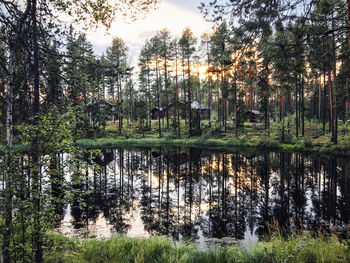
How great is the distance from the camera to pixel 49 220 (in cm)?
381

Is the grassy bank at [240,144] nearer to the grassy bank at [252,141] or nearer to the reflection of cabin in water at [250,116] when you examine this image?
Answer: the grassy bank at [252,141]

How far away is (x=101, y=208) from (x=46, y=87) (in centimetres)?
653

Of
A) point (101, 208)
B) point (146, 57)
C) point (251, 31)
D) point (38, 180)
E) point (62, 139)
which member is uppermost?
point (146, 57)

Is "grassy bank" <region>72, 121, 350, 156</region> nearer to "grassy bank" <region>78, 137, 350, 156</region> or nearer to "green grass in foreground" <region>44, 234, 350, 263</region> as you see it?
"grassy bank" <region>78, 137, 350, 156</region>

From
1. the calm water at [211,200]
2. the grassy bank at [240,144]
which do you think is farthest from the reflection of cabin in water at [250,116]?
the grassy bank at [240,144]

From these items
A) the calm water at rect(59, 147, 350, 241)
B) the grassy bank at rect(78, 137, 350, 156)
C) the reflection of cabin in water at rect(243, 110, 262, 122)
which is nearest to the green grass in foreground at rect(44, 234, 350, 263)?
the calm water at rect(59, 147, 350, 241)

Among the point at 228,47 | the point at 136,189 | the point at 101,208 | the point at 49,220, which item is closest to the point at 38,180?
the point at 49,220

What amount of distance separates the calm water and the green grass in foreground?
0.79 meters

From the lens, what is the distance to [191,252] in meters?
5.55

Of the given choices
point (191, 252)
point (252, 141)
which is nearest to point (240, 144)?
point (252, 141)

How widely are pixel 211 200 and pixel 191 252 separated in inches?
217

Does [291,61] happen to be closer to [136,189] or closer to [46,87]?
[46,87]

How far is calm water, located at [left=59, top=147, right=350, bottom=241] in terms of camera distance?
314 inches

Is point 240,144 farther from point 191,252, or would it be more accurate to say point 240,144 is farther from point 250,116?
point 250,116
